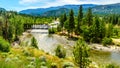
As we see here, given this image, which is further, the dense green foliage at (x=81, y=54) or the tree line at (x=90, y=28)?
the tree line at (x=90, y=28)

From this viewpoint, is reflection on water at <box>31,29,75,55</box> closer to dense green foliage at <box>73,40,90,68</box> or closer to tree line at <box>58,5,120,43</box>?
tree line at <box>58,5,120,43</box>

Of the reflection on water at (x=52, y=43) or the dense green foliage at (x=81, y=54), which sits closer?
the dense green foliage at (x=81, y=54)

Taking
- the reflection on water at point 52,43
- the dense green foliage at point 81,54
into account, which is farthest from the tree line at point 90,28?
the dense green foliage at point 81,54

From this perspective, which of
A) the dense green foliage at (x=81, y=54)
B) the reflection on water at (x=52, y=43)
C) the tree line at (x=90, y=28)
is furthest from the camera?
the tree line at (x=90, y=28)

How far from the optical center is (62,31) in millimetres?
127625

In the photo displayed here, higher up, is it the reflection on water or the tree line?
the tree line

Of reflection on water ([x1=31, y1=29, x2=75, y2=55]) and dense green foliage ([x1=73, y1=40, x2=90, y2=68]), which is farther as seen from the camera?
reflection on water ([x1=31, y1=29, x2=75, y2=55])

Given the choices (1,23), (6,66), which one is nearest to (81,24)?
(1,23)

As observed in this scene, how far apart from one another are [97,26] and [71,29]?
15604mm

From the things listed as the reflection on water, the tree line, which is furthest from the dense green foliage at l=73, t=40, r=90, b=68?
the tree line

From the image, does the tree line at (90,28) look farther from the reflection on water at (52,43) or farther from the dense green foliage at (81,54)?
the dense green foliage at (81,54)

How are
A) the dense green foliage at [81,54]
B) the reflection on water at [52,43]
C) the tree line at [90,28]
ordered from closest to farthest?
the dense green foliage at [81,54] < the reflection on water at [52,43] < the tree line at [90,28]

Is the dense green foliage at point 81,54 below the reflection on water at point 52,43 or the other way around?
the other way around

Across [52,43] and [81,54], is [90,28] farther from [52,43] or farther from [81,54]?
[81,54]
